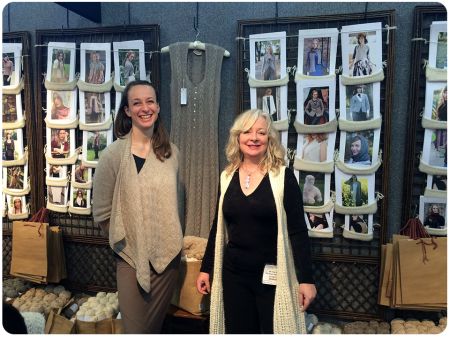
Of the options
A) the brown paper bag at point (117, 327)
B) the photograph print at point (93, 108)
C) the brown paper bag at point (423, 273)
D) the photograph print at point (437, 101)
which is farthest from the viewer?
the photograph print at point (93, 108)

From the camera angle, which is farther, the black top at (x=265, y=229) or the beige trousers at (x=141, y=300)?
the beige trousers at (x=141, y=300)

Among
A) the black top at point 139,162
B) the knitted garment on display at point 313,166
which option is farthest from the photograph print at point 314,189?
the black top at point 139,162

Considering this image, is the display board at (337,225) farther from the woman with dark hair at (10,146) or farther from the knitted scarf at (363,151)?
the woman with dark hair at (10,146)

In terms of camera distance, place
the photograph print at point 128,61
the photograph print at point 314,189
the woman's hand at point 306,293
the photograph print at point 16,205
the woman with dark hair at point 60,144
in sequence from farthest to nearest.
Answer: the photograph print at point 16,205, the woman with dark hair at point 60,144, the photograph print at point 128,61, the photograph print at point 314,189, the woman's hand at point 306,293

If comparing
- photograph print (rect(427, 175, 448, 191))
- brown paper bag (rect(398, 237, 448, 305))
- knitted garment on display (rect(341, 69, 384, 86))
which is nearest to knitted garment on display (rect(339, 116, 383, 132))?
knitted garment on display (rect(341, 69, 384, 86))

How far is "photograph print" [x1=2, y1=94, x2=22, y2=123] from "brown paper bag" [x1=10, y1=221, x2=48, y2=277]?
0.90m

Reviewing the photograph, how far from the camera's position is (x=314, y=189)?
93.7 inches

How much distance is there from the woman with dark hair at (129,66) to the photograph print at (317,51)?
127 centimetres

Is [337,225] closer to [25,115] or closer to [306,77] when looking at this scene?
[306,77]

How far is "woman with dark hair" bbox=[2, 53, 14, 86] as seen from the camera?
2791 millimetres

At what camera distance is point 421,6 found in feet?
7.04

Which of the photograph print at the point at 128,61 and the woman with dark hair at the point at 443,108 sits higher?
the photograph print at the point at 128,61

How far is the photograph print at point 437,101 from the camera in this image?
2154 mm

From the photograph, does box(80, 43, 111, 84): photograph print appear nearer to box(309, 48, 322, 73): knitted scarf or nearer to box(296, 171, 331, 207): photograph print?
box(309, 48, 322, 73): knitted scarf
